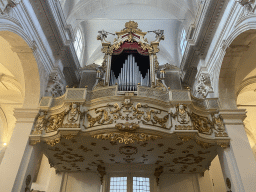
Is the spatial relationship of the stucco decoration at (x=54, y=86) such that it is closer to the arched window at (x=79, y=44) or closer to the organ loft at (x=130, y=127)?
the organ loft at (x=130, y=127)

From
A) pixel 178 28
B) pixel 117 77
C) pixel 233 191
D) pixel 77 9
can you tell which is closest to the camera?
pixel 233 191

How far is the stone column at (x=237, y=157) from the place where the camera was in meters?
6.08

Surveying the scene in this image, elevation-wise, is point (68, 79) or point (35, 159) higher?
point (68, 79)

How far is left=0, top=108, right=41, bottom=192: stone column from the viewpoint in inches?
244

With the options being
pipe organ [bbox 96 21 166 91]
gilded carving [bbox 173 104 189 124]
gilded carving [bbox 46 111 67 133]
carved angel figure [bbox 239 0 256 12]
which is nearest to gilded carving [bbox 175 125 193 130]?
gilded carving [bbox 173 104 189 124]

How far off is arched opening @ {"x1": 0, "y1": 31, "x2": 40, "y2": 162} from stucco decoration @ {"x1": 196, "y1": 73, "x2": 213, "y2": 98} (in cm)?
583

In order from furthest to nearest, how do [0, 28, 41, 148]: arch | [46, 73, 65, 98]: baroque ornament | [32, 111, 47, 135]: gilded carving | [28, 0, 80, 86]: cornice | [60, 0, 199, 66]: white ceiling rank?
[60, 0, 199, 66]: white ceiling
[46, 73, 65, 98]: baroque ornament
[28, 0, 80, 86]: cornice
[0, 28, 41, 148]: arch
[32, 111, 47, 135]: gilded carving

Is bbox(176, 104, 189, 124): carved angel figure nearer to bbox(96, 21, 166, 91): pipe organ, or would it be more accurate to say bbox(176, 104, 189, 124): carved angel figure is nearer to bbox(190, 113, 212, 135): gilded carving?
bbox(190, 113, 212, 135): gilded carving

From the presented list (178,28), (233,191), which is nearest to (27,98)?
(233,191)

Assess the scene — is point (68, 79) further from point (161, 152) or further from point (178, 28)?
point (178, 28)

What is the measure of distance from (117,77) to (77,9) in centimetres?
397

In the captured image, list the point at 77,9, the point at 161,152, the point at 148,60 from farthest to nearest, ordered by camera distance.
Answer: the point at 77,9 → the point at 148,60 → the point at 161,152

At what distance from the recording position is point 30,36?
7.37m

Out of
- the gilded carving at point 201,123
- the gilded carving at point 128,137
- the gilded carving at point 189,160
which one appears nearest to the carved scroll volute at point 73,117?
the gilded carving at point 128,137
